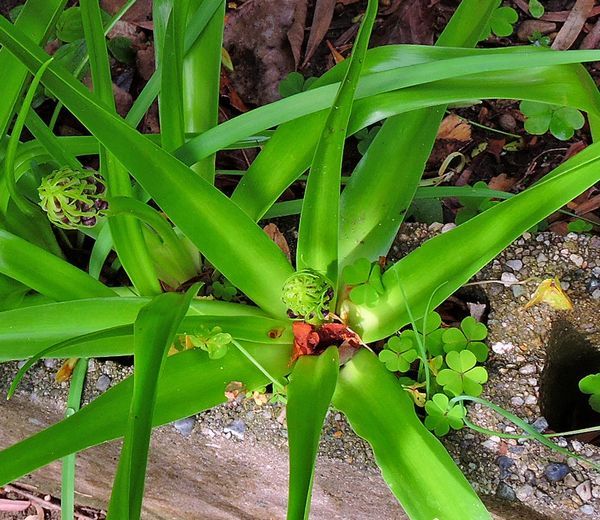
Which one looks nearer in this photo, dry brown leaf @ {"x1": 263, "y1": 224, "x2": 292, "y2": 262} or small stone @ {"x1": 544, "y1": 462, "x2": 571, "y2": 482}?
small stone @ {"x1": 544, "y1": 462, "x2": 571, "y2": 482}

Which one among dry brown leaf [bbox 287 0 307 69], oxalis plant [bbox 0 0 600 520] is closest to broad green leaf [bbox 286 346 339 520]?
oxalis plant [bbox 0 0 600 520]

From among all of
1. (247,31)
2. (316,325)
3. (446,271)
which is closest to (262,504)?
(316,325)

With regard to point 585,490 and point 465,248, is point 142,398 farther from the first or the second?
point 585,490

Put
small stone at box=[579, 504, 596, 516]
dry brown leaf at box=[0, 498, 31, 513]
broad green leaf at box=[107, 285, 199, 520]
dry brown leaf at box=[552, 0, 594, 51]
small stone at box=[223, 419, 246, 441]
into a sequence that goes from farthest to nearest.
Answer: dry brown leaf at box=[0, 498, 31, 513], dry brown leaf at box=[552, 0, 594, 51], small stone at box=[223, 419, 246, 441], small stone at box=[579, 504, 596, 516], broad green leaf at box=[107, 285, 199, 520]

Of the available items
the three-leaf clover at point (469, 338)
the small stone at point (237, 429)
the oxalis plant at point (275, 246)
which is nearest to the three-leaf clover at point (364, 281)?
the oxalis plant at point (275, 246)

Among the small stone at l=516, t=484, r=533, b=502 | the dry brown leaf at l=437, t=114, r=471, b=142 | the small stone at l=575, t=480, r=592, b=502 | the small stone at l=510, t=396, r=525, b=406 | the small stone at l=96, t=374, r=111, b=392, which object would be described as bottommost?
the small stone at l=575, t=480, r=592, b=502

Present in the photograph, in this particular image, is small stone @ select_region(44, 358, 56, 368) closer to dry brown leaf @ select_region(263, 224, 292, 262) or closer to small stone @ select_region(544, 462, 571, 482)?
dry brown leaf @ select_region(263, 224, 292, 262)

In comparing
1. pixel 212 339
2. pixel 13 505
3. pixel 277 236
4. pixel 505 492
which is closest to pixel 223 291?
pixel 277 236
